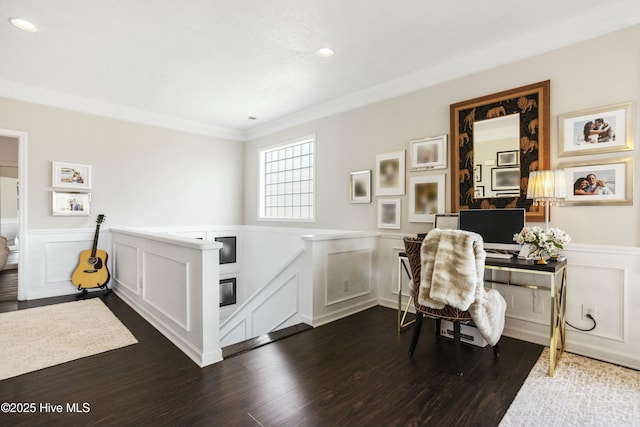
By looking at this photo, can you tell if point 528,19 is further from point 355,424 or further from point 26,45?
point 26,45

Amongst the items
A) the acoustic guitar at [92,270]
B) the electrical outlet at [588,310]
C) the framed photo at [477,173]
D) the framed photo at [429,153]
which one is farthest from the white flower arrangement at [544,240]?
the acoustic guitar at [92,270]

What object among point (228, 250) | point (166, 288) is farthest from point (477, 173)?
point (228, 250)

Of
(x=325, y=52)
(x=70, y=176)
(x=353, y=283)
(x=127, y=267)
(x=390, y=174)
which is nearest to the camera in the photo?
(x=325, y=52)

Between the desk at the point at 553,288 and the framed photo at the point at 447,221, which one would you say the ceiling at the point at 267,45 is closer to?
the framed photo at the point at 447,221

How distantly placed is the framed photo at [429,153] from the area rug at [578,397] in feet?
6.54

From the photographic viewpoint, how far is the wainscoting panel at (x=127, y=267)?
3.72 meters

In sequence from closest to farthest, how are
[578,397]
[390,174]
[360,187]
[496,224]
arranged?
[578,397] → [496,224] → [390,174] → [360,187]

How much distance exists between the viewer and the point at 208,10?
247 centimetres

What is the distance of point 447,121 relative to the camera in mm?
3391

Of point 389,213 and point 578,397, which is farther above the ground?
point 389,213

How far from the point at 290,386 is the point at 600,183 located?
109 inches

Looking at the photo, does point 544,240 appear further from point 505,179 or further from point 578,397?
point 578,397

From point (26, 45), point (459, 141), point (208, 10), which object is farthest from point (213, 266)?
point (26, 45)

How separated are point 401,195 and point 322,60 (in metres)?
1.73
